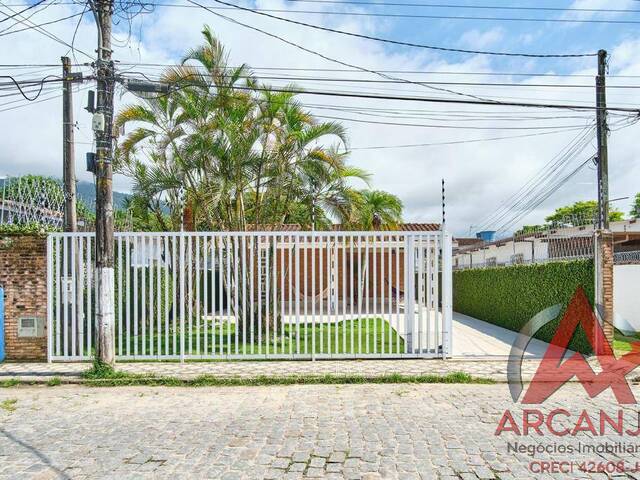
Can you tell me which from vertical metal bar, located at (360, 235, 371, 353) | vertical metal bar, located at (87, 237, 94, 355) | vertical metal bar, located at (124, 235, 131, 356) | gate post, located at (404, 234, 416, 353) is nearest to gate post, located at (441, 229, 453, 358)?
gate post, located at (404, 234, 416, 353)

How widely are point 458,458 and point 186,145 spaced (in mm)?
8491

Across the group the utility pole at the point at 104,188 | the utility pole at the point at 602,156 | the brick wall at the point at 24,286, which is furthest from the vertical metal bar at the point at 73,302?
the utility pole at the point at 602,156

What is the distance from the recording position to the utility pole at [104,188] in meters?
8.01

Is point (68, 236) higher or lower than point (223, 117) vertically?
lower

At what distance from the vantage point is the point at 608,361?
8.95m

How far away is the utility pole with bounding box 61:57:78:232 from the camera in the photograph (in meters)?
11.2

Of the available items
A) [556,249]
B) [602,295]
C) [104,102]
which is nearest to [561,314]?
[602,295]

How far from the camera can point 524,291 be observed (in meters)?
13.1

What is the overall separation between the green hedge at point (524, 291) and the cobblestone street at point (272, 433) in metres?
2.98

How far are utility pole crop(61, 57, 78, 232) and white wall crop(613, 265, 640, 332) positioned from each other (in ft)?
44.2

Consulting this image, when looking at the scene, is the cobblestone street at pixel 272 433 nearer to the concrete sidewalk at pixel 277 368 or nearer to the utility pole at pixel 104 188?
the concrete sidewalk at pixel 277 368

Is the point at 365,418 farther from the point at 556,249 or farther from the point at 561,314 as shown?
the point at 556,249

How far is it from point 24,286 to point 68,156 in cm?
367

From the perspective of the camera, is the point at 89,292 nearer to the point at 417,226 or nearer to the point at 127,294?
the point at 127,294
